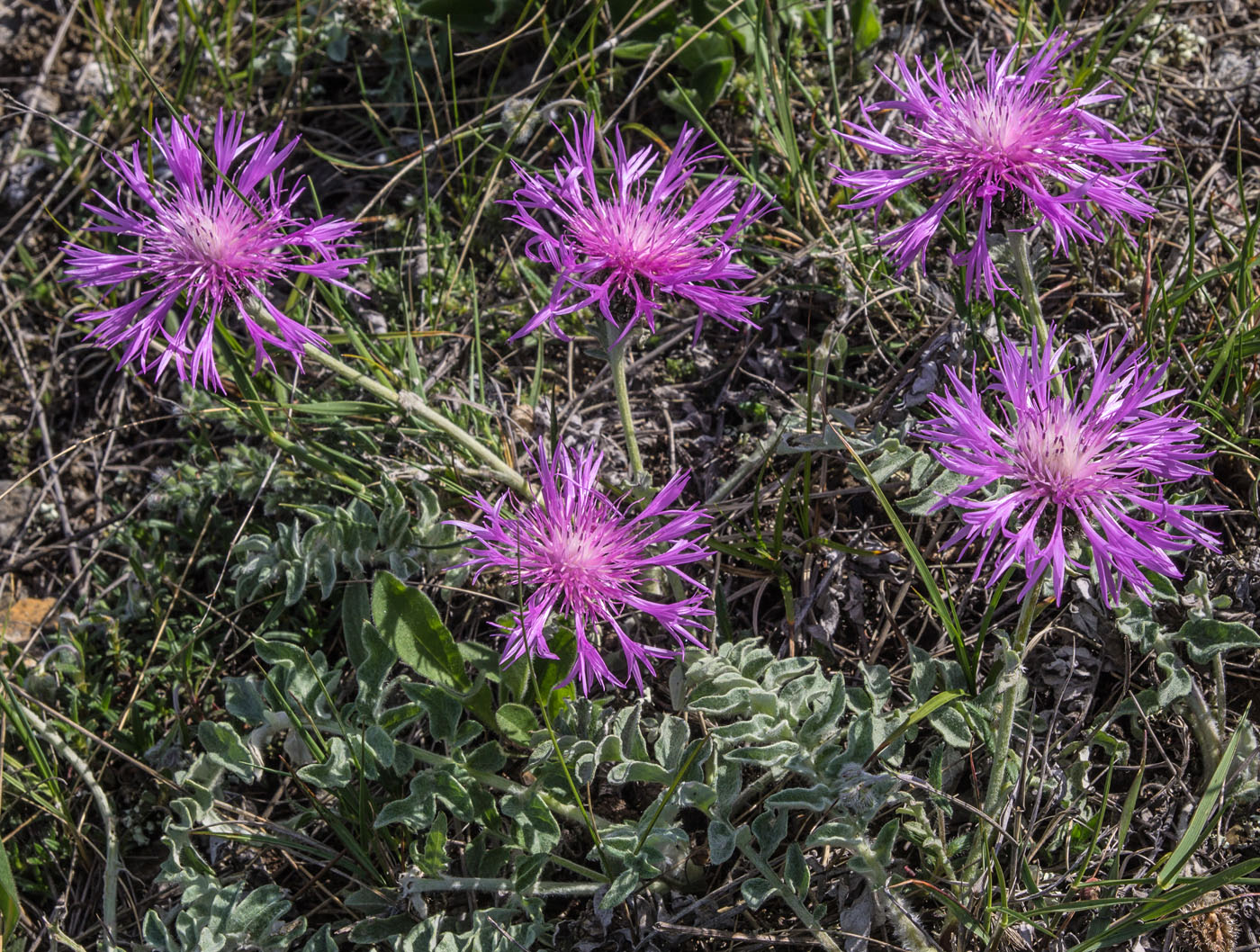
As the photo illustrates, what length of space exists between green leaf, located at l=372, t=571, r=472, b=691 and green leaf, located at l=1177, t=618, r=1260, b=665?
160 cm

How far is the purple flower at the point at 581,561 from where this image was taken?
2229 mm

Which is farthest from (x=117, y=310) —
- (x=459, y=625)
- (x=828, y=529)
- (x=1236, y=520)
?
(x=1236, y=520)

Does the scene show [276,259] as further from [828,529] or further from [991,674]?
[991,674]

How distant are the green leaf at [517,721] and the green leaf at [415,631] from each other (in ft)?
0.48

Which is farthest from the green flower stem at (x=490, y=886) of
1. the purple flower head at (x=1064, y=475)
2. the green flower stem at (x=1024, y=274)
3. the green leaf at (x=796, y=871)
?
the green flower stem at (x=1024, y=274)

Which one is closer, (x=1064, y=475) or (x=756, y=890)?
(x=1064, y=475)

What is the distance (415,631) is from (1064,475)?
1376 mm

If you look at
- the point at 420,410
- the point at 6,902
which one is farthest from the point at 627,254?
the point at 6,902

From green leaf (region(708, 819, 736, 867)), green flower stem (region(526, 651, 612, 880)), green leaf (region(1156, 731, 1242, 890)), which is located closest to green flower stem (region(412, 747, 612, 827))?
green flower stem (region(526, 651, 612, 880))

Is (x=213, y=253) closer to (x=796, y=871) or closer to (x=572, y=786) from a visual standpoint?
(x=572, y=786)

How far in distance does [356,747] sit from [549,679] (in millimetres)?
527

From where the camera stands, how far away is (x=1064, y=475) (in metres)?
1.98

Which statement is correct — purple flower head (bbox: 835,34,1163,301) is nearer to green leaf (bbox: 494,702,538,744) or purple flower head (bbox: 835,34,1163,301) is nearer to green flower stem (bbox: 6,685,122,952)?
green leaf (bbox: 494,702,538,744)

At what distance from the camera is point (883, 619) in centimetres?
273
